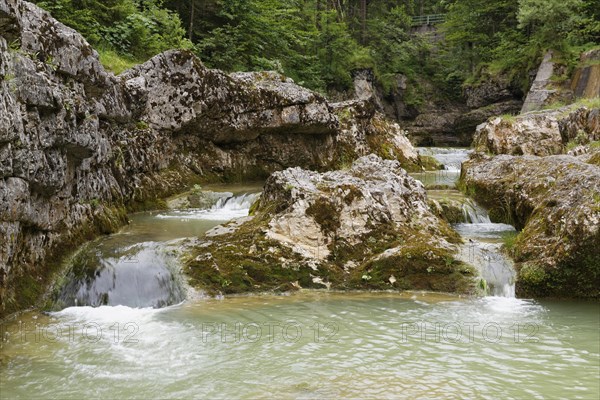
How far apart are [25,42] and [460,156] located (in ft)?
63.1

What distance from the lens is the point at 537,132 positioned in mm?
17719

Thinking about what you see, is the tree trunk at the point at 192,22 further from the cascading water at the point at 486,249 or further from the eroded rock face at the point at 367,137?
the cascading water at the point at 486,249

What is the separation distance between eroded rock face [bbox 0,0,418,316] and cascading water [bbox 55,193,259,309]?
1.35ft

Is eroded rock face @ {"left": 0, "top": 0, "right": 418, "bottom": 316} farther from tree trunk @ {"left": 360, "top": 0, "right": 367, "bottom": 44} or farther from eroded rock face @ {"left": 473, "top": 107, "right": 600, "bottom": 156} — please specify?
tree trunk @ {"left": 360, "top": 0, "right": 367, "bottom": 44}

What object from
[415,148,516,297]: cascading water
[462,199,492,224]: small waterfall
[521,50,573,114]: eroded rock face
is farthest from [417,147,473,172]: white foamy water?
[415,148,516,297]: cascading water

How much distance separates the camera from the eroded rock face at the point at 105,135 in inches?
274

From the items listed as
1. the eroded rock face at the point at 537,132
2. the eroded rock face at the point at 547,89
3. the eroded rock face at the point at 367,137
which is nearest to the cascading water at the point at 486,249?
the eroded rock face at the point at 537,132

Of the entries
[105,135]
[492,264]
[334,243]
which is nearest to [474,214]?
[492,264]

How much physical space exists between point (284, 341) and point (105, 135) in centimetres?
801

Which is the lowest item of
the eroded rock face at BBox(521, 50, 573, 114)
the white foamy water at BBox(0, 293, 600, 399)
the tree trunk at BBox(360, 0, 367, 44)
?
the white foamy water at BBox(0, 293, 600, 399)

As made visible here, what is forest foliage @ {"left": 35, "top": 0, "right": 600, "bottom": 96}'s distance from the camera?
1794 centimetres

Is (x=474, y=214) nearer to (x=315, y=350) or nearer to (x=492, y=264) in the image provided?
(x=492, y=264)

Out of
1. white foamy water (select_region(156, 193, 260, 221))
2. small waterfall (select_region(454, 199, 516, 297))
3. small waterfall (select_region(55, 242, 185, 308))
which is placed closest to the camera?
small waterfall (select_region(55, 242, 185, 308))

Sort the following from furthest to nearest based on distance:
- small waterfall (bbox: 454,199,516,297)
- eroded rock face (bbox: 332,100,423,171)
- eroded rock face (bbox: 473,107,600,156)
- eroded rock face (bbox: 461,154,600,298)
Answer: eroded rock face (bbox: 332,100,423,171) → eroded rock face (bbox: 473,107,600,156) → small waterfall (bbox: 454,199,516,297) → eroded rock face (bbox: 461,154,600,298)
